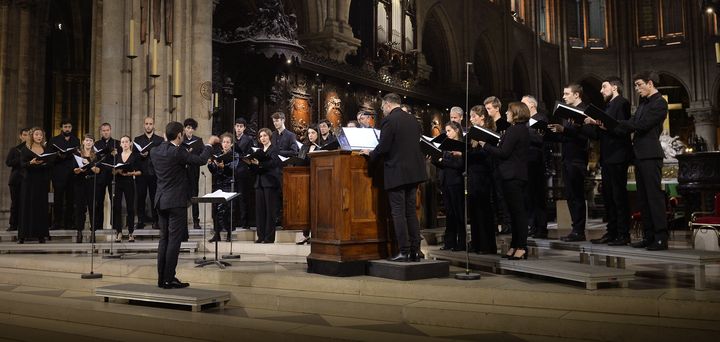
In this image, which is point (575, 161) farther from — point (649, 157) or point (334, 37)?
point (334, 37)

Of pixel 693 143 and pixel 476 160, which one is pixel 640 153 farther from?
pixel 693 143

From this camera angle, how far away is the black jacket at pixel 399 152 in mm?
Result: 5172

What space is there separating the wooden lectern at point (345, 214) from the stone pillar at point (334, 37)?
9.25 metres

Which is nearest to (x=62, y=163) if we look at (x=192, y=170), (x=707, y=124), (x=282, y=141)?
(x=192, y=170)

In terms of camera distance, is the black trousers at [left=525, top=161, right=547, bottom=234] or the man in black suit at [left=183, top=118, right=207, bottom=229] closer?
the black trousers at [left=525, top=161, right=547, bottom=234]

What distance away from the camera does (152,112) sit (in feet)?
32.2

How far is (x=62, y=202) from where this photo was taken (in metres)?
8.79

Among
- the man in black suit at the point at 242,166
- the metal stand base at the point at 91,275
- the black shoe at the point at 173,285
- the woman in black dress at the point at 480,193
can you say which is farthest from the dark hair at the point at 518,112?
the metal stand base at the point at 91,275

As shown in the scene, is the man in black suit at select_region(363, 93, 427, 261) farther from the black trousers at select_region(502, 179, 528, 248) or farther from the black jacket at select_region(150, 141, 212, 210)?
the black jacket at select_region(150, 141, 212, 210)

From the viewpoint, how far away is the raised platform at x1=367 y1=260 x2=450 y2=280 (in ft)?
16.5

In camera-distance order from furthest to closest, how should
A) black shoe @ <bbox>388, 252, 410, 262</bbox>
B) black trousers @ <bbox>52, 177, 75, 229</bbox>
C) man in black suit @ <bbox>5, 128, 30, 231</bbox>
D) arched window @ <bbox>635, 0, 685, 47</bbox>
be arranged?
arched window @ <bbox>635, 0, 685, 47</bbox> → man in black suit @ <bbox>5, 128, 30, 231</bbox> → black trousers @ <bbox>52, 177, 75, 229</bbox> → black shoe @ <bbox>388, 252, 410, 262</bbox>

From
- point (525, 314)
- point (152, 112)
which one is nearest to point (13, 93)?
point (152, 112)

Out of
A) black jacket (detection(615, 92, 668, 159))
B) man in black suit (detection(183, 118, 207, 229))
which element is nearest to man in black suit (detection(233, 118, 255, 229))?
man in black suit (detection(183, 118, 207, 229))

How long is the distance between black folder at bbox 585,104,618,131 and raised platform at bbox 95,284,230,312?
3255 millimetres
